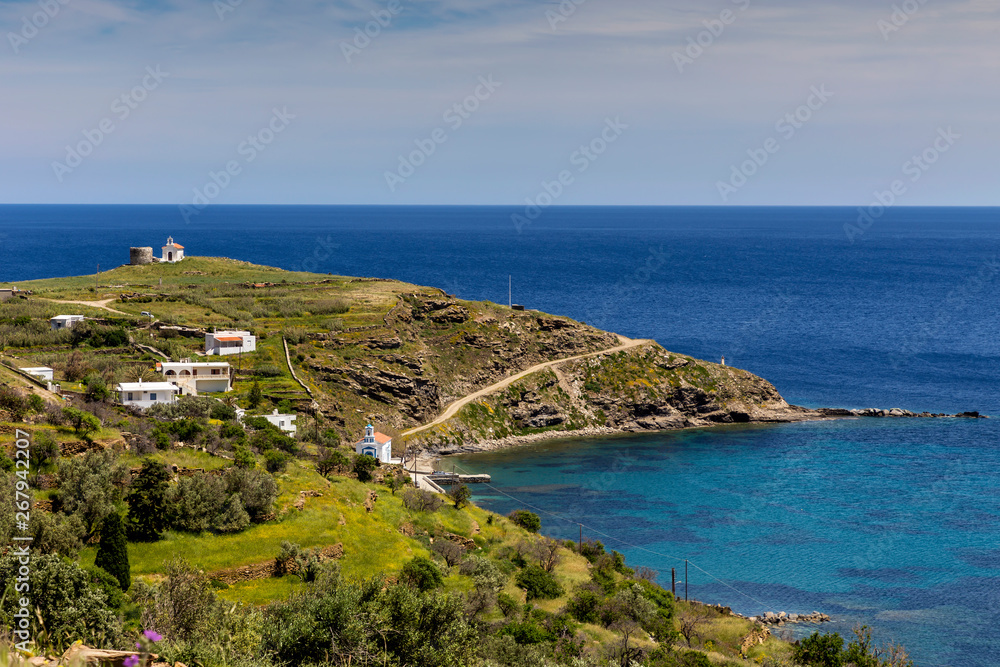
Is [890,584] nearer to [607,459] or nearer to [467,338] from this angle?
[607,459]

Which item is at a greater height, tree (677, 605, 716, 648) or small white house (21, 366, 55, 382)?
small white house (21, 366, 55, 382)

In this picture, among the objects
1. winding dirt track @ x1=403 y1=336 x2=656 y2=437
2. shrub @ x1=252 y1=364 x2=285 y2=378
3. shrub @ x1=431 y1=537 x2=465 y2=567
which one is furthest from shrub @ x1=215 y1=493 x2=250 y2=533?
winding dirt track @ x1=403 y1=336 x2=656 y2=437

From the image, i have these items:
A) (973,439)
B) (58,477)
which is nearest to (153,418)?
(58,477)

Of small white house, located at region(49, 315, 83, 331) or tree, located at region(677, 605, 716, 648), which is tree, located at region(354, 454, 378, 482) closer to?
tree, located at region(677, 605, 716, 648)

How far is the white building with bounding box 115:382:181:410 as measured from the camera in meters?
57.8

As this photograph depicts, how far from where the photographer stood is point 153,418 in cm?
4903

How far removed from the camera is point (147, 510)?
118 ft

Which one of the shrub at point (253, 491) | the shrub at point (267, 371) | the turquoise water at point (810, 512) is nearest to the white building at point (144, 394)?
the shrub at point (253, 491)

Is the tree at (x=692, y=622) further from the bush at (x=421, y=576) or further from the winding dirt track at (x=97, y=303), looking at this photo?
the winding dirt track at (x=97, y=303)

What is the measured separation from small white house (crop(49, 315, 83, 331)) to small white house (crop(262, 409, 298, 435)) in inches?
937

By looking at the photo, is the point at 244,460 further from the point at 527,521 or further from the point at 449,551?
the point at 527,521

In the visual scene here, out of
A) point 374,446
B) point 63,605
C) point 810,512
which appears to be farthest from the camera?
point 374,446

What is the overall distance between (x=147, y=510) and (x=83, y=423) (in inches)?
313

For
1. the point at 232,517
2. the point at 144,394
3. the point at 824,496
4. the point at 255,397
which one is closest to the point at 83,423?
the point at 232,517
